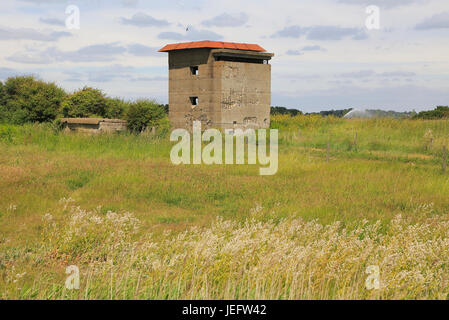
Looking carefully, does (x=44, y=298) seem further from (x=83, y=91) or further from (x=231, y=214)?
(x=83, y=91)

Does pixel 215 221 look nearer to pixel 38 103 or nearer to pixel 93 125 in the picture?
pixel 93 125

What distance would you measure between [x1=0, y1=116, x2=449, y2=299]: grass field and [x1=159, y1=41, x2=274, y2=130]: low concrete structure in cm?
553

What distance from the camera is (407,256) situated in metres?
5.73

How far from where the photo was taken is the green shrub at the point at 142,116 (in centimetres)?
2984

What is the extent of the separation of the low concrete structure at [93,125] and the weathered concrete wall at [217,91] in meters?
4.45

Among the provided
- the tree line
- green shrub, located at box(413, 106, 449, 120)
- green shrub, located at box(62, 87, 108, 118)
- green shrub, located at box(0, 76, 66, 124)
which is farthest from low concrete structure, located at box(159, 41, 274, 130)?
green shrub, located at box(413, 106, 449, 120)

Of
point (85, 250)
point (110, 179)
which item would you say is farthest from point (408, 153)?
point (85, 250)

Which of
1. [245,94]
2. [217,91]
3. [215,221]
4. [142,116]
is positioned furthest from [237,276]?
[245,94]

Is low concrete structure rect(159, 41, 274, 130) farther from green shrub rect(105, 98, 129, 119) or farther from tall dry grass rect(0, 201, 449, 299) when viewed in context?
tall dry grass rect(0, 201, 449, 299)

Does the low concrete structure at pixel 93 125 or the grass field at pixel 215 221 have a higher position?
the low concrete structure at pixel 93 125

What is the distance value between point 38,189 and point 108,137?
10256 mm

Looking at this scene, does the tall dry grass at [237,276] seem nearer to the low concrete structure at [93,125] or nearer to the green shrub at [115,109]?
the low concrete structure at [93,125]

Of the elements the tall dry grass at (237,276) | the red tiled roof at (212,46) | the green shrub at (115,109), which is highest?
the red tiled roof at (212,46)

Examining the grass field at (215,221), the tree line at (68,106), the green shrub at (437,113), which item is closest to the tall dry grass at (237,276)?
the grass field at (215,221)
